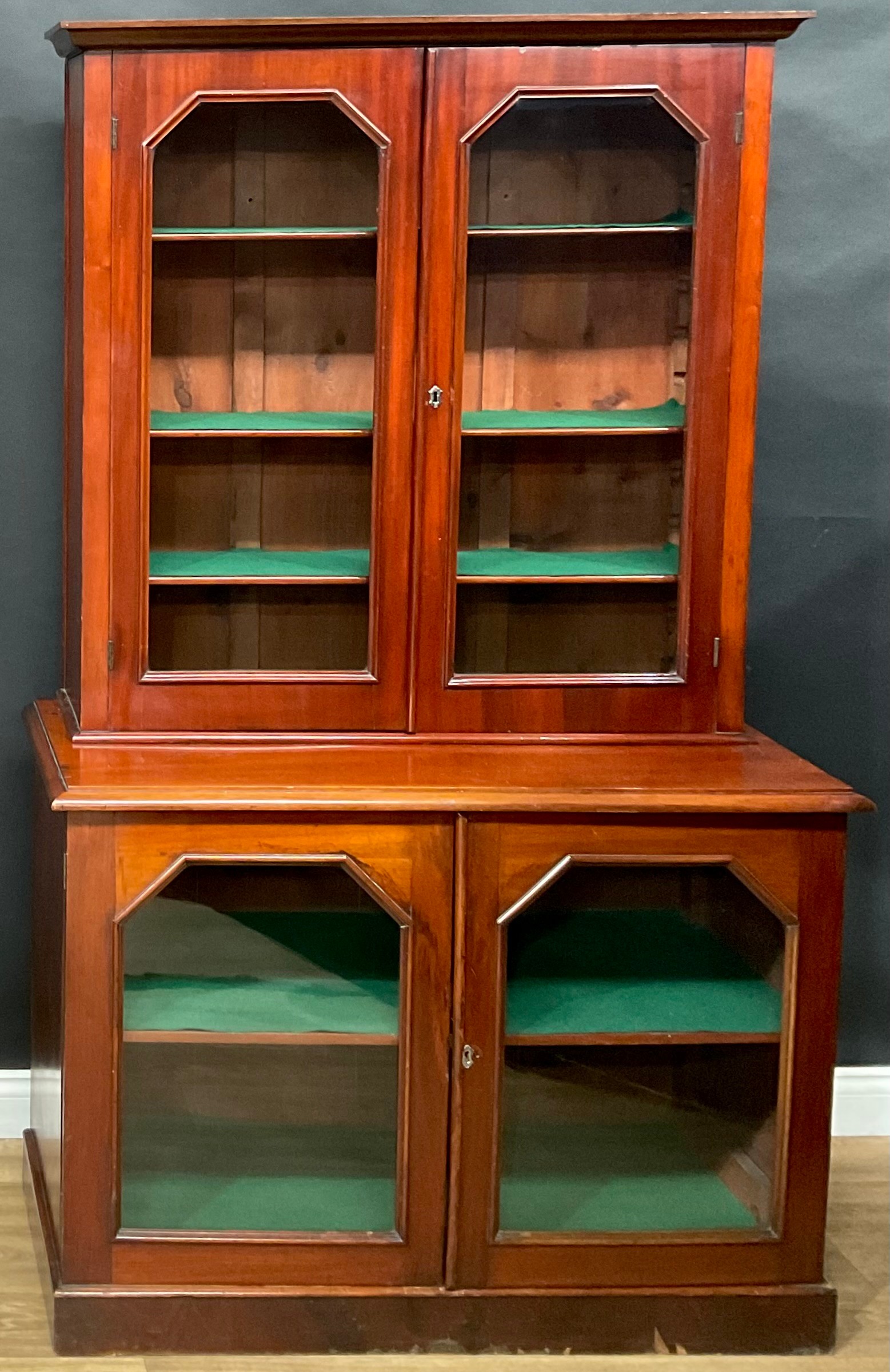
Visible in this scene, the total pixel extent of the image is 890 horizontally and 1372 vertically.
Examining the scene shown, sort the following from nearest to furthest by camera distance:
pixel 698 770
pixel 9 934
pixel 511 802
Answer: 1. pixel 511 802
2. pixel 698 770
3. pixel 9 934

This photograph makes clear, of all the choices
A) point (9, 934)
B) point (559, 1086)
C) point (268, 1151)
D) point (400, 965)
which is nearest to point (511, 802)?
point (400, 965)

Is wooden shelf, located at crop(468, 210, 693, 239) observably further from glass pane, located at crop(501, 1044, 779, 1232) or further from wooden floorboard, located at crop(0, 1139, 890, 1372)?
wooden floorboard, located at crop(0, 1139, 890, 1372)

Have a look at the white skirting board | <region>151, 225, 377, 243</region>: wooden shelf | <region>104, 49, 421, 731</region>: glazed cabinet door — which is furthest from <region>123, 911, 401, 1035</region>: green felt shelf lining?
the white skirting board

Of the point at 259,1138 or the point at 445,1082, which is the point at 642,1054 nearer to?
the point at 445,1082

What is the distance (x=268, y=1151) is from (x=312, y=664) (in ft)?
2.35

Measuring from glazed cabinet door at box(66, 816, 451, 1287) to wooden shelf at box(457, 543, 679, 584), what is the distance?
0.45 metres

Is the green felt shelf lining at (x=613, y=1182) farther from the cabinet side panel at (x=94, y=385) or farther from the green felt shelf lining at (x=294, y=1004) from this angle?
the cabinet side panel at (x=94, y=385)

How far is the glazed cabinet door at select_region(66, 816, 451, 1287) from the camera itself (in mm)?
2268

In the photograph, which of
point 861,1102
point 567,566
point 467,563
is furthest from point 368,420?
point 861,1102

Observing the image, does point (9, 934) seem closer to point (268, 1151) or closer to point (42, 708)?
point (42, 708)

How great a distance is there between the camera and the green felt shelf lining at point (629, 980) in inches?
91.7

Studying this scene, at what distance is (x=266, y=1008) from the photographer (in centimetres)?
232

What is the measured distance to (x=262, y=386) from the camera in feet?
8.48

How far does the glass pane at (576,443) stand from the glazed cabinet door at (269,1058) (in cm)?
44
